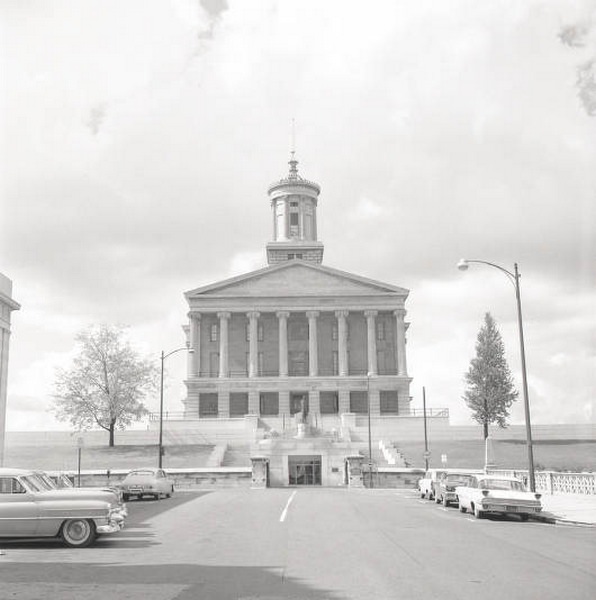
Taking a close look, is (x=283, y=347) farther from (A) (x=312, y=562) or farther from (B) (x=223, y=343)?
(A) (x=312, y=562)

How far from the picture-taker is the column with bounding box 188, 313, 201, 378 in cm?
8269

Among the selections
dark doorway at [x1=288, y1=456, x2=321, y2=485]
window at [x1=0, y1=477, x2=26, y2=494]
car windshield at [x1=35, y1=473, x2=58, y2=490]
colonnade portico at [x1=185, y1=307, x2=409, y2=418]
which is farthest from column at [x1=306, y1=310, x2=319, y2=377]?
window at [x1=0, y1=477, x2=26, y2=494]

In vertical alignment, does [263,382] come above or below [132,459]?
above

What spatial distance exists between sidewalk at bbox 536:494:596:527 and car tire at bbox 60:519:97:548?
1332 cm

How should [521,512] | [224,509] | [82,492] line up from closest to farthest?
[82,492] → [521,512] → [224,509]

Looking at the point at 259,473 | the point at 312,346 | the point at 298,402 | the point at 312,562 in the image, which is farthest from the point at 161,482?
the point at 312,346

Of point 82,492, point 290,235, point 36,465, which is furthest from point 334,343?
point 82,492

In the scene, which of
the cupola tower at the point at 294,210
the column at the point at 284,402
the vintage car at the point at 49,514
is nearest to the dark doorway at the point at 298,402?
the column at the point at 284,402

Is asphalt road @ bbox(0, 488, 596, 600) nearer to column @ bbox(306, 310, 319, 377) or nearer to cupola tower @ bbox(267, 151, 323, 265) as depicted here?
column @ bbox(306, 310, 319, 377)

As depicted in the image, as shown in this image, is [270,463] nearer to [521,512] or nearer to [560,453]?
[560,453]

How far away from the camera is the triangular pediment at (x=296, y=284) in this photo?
8406cm

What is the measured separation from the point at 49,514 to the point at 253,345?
221ft

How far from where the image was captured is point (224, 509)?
27016mm

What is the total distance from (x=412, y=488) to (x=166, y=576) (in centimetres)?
3714
